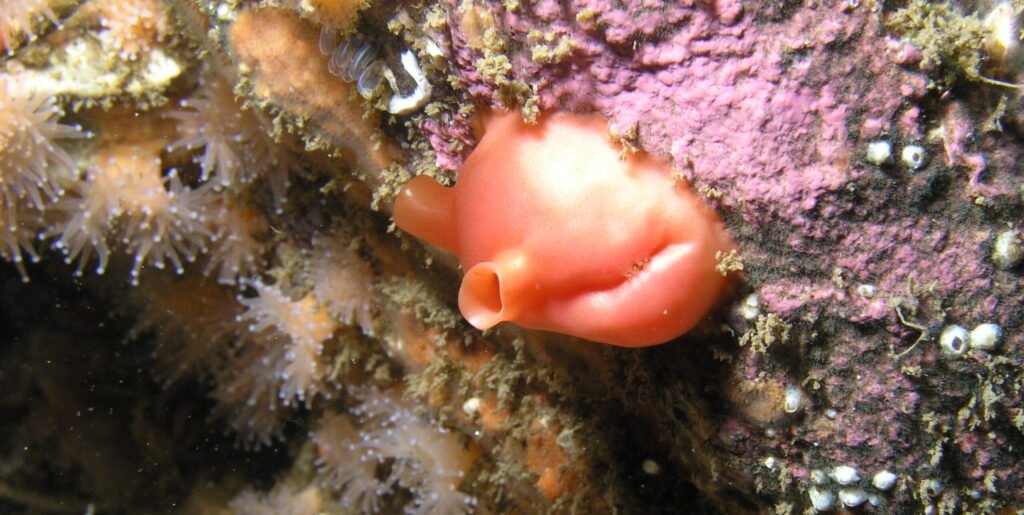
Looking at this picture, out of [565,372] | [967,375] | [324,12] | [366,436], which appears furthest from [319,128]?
[967,375]

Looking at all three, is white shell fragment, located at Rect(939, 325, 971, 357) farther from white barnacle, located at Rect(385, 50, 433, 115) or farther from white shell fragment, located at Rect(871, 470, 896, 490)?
white barnacle, located at Rect(385, 50, 433, 115)

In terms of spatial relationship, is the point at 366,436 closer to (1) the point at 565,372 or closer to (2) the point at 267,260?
(2) the point at 267,260

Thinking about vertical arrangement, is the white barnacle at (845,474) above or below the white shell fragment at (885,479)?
below

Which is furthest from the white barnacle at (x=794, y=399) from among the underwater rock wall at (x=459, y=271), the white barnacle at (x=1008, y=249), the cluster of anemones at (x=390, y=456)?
the cluster of anemones at (x=390, y=456)

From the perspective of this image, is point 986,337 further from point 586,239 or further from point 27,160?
point 27,160

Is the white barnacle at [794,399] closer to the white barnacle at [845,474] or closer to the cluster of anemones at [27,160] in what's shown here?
the white barnacle at [845,474]

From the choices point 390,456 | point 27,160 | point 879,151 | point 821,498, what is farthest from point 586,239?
point 27,160
